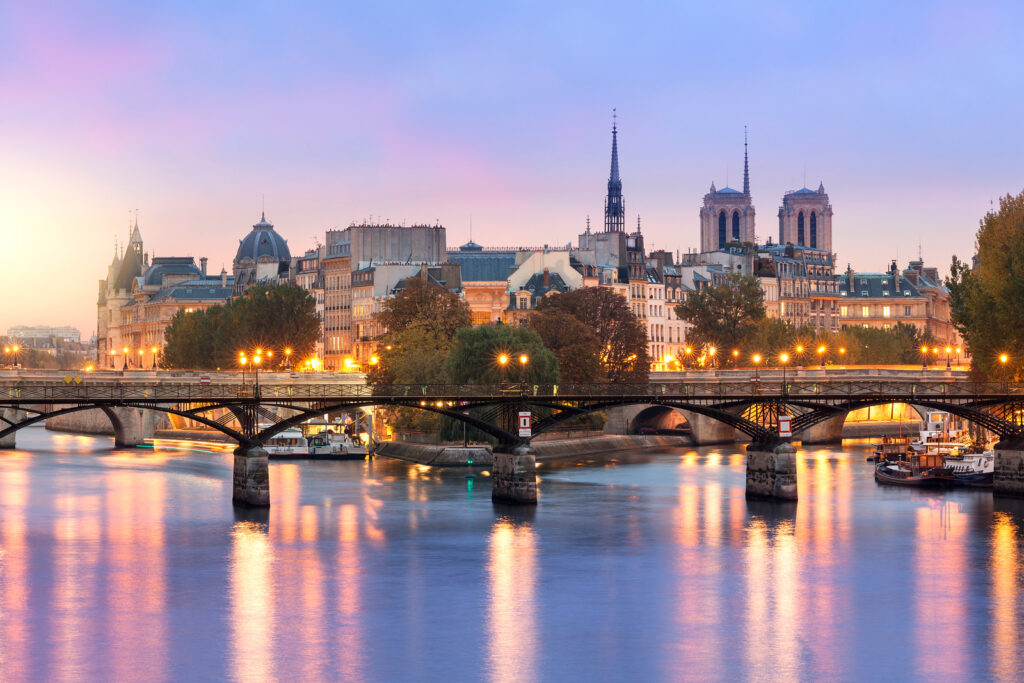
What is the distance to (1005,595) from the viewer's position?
201ft

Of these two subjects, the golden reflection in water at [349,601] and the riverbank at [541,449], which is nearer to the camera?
the golden reflection in water at [349,601]

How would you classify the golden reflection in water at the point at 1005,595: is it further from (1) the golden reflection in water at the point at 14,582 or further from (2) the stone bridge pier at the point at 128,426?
(2) the stone bridge pier at the point at 128,426

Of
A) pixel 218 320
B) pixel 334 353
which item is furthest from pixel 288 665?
pixel 334 353

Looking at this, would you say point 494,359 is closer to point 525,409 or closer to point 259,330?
point 525,409

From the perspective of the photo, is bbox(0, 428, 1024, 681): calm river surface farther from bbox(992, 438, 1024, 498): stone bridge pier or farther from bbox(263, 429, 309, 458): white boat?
bbox(263, 429, 309, 458): white boat

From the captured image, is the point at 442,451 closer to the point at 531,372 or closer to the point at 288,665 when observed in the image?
the point at 531,372

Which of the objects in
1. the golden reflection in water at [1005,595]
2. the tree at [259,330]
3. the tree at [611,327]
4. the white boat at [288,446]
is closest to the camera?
the golden reflection in water at [1005,595]

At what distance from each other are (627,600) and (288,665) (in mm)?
14409

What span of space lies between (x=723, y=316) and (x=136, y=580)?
355 feet

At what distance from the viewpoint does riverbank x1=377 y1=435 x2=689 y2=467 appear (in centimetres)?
11125

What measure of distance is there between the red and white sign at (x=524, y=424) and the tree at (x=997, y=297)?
28694mm

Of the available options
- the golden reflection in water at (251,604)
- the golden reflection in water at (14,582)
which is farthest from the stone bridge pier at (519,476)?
the golden reflection in water at (14,582)

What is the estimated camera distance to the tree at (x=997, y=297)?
96.1 metres

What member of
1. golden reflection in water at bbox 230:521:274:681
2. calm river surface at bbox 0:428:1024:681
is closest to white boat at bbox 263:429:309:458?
calm river surface at bbox 0:428:1024:681
